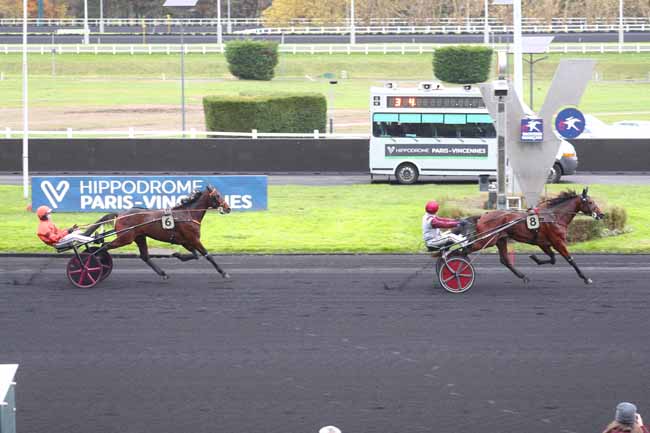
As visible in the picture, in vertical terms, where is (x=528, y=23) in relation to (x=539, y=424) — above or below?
above

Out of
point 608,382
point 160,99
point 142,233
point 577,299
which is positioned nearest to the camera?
point 608,382

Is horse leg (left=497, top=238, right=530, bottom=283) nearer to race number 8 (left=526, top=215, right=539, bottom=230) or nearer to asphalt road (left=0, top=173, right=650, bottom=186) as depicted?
race number 8 (left=526, top=215, right=539, bottom=230)

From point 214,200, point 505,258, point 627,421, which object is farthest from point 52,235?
point 627,421

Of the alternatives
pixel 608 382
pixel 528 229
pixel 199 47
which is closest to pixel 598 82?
pixel 199 47

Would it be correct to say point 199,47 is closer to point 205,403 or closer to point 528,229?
point 528,229

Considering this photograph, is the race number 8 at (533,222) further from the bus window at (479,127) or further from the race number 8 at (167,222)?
the bus window at (479,127)

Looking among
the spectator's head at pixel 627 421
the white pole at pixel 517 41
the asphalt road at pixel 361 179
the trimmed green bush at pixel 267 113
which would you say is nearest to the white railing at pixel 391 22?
the trimmed green bush at pixel 267 113

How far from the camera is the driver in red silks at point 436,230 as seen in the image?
1524 centimetres

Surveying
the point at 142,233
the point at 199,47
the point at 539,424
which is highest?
the point at 199,47

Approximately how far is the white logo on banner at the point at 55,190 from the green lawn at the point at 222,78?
99.9 ft

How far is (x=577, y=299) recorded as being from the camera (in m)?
14.8

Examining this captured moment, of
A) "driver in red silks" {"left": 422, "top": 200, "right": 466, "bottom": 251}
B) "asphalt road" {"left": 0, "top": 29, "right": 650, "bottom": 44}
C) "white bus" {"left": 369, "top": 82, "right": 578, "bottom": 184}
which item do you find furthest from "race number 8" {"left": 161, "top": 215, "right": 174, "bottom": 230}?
"asphalt road" {"left": 0, "top": 29, "right": 650, "bottom": 44}

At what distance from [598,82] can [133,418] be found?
189ft

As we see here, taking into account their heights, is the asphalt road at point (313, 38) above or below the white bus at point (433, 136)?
above
